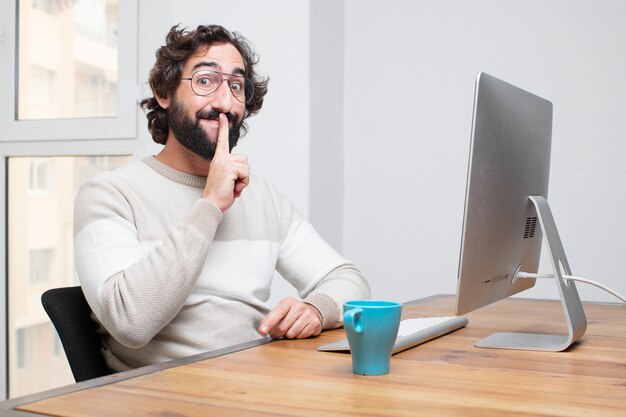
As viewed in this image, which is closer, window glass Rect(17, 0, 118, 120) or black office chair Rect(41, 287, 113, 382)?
black office chair Rect(41, 287, 113, 382)

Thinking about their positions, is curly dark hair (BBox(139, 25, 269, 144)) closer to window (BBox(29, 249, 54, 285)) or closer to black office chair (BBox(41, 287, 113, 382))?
black office chair (BBox(41, 287, 113, 382))

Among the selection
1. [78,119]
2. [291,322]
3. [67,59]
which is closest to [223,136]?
[291,322]

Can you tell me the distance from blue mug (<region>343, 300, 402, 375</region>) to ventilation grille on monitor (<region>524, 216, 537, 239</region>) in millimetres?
434

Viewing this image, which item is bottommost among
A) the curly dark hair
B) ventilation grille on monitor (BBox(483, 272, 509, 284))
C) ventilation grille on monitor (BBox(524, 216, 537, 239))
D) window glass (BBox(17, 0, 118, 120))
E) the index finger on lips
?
ventilation grille on monitor (BBox(483, 272, 509, 284))

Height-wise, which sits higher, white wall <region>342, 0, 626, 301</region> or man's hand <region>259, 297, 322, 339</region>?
white wall <region>342, 0, 626, 301</region>

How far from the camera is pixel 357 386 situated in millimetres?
973

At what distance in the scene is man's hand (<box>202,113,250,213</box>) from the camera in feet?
5.10

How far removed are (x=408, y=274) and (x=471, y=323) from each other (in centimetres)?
125

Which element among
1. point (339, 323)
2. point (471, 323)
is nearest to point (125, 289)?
point (339, 323)

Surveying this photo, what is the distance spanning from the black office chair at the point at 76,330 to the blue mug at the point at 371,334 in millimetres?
583

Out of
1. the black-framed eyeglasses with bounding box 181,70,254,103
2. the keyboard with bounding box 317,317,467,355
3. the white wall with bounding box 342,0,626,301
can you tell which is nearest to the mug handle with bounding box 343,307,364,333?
the keyboard with bounding box 317,317,467,355

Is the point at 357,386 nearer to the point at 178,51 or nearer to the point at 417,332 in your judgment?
the point at 417,332

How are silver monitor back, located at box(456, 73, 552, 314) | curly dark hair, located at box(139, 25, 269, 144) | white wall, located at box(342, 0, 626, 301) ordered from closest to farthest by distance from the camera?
silver monitor back, located at box(456, 73, 552, 314) < curly dark hair, located at box(139, 25, 269, 144) < white wall, located at box(342, 0, 626, 301)

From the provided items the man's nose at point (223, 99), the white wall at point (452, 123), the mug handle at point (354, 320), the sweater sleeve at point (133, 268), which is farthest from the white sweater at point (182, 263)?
the white wall at point (452, 123)
